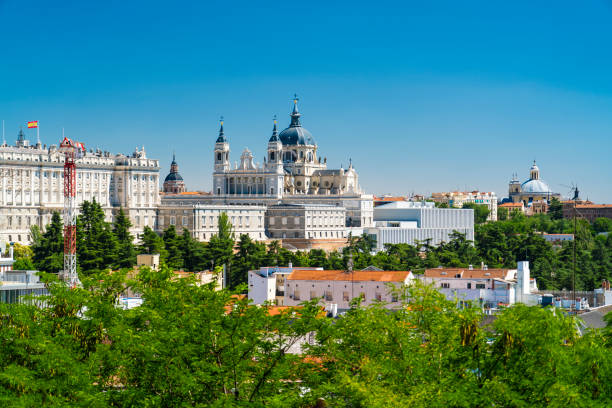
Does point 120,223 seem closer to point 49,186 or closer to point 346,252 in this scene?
point 346,252

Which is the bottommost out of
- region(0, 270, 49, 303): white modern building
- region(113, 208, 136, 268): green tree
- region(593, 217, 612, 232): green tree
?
region(0, 270, 49, 303): white modern building

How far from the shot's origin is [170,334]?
26203 mm

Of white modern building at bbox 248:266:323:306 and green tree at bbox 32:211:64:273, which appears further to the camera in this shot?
green tree at bbox 32:211:64:273

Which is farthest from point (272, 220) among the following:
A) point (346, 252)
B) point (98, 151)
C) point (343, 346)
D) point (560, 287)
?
point (343, 346)

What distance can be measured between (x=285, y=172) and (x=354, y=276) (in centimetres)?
10733

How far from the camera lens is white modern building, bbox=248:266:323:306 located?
6238 cm

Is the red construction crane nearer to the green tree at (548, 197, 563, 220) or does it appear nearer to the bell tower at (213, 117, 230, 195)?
the bell tower at (213, 117, 230, 195)

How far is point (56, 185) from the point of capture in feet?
435

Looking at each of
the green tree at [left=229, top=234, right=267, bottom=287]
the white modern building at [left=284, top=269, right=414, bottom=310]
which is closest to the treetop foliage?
the white modern building at [left=284, top=269, right=414, bottom=310]

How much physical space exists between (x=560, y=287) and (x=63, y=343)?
56.4 meters

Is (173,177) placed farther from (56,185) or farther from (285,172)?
(56,185)

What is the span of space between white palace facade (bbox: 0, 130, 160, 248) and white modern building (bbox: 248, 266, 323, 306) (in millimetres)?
56799

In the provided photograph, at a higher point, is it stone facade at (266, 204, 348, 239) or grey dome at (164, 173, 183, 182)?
grey dome at (164, 173, 183, 182)

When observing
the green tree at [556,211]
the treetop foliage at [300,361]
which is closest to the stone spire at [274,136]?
the green tree at [556,211]
